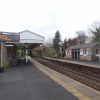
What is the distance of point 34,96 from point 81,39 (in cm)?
10526

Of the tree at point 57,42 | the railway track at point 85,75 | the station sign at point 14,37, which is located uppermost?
the tree at point 57,42

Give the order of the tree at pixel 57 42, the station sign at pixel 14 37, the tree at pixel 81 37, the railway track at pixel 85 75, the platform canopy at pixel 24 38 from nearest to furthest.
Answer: the railway track at pixel 85 75, the station sign at pixel 14 37, the platform canopy at pixel 24 38, the tree at pixel 57 42, the tree at pixel 81 37

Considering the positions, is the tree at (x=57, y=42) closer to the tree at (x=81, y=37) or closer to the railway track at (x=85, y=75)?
the tree at (x=81, y=37)

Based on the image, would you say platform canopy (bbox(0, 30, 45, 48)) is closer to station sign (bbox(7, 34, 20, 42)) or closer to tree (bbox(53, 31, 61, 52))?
station sign (bbox(7, 34, 20, 42))

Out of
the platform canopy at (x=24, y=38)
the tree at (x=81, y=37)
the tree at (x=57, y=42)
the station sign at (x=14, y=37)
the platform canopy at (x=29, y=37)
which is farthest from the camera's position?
the tree at (x=81, y=37)

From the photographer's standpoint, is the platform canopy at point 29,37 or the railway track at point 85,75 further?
the platform canopy at point 29,37

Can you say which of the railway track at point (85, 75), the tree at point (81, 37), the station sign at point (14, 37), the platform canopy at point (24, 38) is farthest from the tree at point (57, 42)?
the railway track at point (85, 75)

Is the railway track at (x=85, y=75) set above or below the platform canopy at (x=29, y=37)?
below

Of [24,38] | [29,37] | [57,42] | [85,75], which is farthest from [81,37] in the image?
[85,75]

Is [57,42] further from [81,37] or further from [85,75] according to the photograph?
[85,75]

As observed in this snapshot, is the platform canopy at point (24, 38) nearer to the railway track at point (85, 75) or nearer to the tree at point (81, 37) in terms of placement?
the railway track at point (85, 75)

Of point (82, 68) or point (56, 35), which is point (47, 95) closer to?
point (82, 68)

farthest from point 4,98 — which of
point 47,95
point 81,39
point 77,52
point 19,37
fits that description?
point 81,39

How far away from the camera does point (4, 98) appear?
939 centimetres
